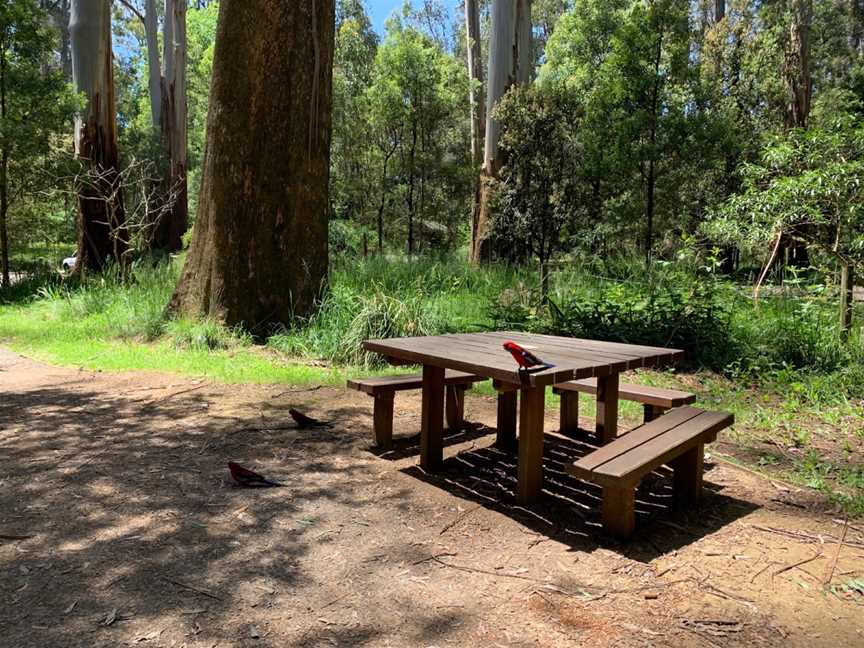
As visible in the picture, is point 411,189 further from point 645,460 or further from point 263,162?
point 645,460

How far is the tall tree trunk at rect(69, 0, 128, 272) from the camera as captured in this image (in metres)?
12.2

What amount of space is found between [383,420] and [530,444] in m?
1.25

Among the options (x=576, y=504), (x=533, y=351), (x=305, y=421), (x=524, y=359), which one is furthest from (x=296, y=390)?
(x=524, y=359)

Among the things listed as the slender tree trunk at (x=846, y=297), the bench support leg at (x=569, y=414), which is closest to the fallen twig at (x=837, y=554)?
the bench support leg at (x=569, y=414)

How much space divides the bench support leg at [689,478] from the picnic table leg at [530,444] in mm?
711

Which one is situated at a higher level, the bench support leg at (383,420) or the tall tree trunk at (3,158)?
the tall tree trunk at (3,158)

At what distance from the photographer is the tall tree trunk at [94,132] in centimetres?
1217

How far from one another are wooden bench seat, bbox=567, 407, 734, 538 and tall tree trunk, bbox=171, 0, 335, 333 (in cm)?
502

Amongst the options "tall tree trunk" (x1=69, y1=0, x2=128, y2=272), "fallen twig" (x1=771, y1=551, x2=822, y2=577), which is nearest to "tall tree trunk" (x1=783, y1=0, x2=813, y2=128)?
"tall tree trunk" (x1=69, y1=0, x2=128, y2=272)

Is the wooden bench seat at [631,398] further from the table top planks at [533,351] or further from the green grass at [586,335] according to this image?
the green grass at [586,335]

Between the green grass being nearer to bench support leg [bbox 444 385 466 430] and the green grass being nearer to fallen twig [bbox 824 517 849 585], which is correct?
fallen twig [bbox 824 517 849 585]

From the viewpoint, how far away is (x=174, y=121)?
20.5 meters

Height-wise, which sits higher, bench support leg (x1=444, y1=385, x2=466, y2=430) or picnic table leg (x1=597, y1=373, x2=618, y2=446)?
picnic table leg (x1=597, y1=373, x2=618, y2=446)

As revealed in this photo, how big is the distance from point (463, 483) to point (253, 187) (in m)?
4.80
